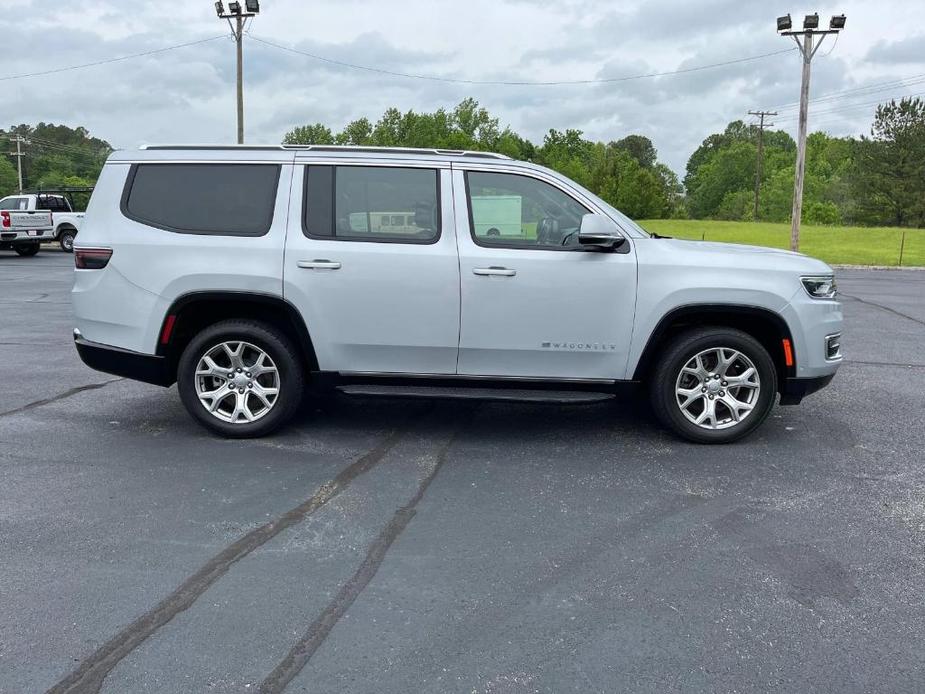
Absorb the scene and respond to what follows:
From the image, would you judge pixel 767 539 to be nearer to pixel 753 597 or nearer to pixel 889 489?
pixel 753 597

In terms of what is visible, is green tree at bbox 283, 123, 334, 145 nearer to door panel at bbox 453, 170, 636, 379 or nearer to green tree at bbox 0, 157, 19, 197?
green tree at bbox 0, 157, 19, 197

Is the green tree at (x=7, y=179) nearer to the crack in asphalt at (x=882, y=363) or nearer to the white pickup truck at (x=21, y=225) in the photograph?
the white pickup truck at (x=21, y=225)

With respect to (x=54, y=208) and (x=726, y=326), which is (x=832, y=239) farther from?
(x=726, y=326)

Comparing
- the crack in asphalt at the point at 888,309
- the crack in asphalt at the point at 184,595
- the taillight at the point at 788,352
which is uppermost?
the taillight at the point at 788,352

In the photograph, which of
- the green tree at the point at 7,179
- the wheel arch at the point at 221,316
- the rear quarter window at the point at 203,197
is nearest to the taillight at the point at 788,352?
the wheel arch at the point at 221,316

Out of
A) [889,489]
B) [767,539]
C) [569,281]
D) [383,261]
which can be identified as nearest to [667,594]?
[767,539]

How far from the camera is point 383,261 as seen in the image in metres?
5.71

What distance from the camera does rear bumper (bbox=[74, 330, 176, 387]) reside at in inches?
233

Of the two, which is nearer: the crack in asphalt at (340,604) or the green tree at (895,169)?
the crack in asphalt at (340,604)

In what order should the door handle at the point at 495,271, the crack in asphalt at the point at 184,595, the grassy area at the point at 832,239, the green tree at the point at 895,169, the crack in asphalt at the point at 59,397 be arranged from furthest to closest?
the green tree at the point at 895,169 < the grassy area at the point at 832,239 < the crack in asphalt at the point at 59,397 < the door handle at the point at 495,271 < the crack in asphalt at the point at 184,595

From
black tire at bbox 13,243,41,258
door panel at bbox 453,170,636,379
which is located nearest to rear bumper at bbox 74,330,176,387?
door panel at bbox 453,170,636,379

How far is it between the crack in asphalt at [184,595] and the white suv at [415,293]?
102cm

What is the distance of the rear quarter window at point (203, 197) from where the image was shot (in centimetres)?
587

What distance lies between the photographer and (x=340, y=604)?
3.51 m
